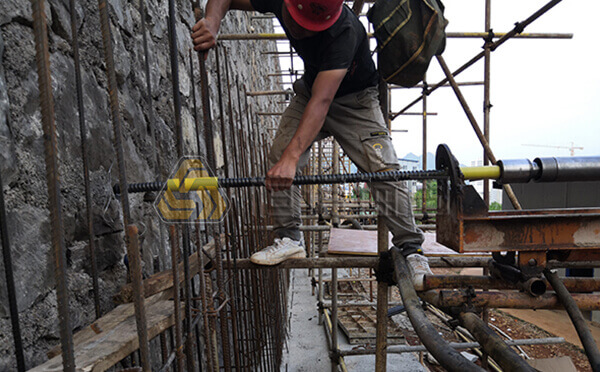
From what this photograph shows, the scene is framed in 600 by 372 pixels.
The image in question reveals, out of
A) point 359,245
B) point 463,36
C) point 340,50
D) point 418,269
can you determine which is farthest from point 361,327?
point 340,50

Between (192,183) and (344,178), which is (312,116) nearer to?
(344,178)

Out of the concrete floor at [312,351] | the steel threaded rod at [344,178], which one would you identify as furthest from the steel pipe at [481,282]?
the concrete floor at [312,351]

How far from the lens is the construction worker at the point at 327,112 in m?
1.68

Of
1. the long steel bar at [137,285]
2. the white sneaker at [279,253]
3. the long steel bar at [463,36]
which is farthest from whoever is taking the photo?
the long steel bar at [463,36]

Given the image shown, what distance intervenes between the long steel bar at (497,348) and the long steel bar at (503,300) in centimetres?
26

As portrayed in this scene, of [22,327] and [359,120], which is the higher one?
[359,120]

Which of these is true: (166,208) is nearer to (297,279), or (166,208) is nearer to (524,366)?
(524,366)

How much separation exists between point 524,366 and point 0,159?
1.52 meters

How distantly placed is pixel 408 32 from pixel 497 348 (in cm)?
147

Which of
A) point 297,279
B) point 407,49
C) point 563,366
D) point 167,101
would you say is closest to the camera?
point 407,49

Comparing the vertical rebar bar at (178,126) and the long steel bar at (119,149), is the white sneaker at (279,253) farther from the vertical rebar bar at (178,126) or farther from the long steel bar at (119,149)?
the long steel bar at (119,149)

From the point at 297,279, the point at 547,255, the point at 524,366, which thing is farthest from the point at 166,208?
the point at 297,279

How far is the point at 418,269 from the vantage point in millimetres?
1835

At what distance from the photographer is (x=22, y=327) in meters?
1.06
